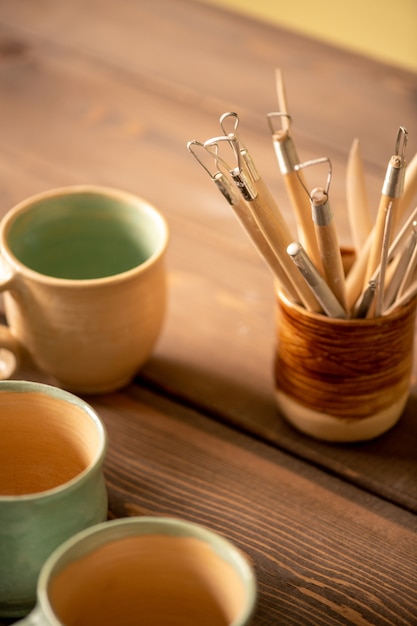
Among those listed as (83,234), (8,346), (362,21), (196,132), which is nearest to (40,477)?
(8,346)

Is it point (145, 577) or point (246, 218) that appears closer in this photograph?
point (145, 577)

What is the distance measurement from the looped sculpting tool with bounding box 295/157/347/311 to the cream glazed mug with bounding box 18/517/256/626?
0.20 meters

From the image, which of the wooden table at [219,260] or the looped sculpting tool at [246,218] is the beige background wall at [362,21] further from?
the looped sculpting tool at [246,218]

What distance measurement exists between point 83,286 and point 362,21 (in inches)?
47.5

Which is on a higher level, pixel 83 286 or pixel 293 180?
pixel 293 180

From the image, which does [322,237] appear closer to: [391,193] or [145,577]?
[391,193]

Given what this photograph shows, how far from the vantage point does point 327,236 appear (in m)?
0.58

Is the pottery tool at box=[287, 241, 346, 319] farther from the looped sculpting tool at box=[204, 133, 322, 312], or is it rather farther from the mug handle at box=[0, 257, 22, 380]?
the mug handle at box=[0, 257, 22, 380]

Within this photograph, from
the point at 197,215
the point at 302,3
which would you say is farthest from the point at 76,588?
the point at 302,3

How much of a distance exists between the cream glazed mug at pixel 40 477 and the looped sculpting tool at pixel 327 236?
18cm

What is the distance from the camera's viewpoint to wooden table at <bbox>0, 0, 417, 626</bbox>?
600 mm

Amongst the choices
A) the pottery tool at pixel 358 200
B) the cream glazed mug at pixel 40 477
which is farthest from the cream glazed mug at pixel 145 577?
the pottery tool at pixel 358 200

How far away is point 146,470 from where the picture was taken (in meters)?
0.65

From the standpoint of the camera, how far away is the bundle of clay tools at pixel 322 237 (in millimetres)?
569
